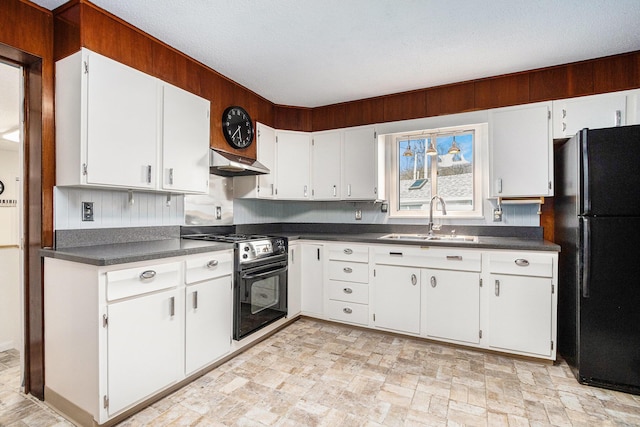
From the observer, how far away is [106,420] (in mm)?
1664

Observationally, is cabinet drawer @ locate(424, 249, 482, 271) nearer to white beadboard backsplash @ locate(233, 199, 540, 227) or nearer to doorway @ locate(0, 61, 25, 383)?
white beadboard backsplash @ locate(233, 199, 540, 227)

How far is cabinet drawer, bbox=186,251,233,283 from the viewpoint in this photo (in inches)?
83.1

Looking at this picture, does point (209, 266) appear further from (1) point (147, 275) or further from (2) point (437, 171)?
(2) point (437, 171)

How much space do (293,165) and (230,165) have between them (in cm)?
110

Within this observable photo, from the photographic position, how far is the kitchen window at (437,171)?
10.5 feet

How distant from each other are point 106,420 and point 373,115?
3.31 meters

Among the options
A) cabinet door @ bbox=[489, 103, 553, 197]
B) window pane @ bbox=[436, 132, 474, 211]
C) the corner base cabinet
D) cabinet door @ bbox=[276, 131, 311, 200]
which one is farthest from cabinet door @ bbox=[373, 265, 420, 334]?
the corner base cabinet

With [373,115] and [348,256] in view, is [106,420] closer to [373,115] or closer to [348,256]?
[348,256]

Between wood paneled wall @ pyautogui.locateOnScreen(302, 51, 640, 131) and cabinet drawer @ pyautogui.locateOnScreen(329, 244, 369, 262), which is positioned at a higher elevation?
wood paneled wall @ pyautogui.locateOnScreen(302, 51, 640, 131)

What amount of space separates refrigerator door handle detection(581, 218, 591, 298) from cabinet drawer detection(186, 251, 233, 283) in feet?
8.17

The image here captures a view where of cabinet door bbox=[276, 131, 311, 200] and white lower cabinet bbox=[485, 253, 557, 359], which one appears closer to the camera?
white lower cabinet bbox=[485, 253, 557, 359]

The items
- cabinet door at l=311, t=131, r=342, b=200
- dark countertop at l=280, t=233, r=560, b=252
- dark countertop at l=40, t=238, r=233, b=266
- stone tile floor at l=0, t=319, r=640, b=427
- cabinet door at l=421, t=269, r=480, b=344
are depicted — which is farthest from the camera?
cabinet door at l=311, t=131, r=342, b=200

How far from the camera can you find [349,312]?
3.13m

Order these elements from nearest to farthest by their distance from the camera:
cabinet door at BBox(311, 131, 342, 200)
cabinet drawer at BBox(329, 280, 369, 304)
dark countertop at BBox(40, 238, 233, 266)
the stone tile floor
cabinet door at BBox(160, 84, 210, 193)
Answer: dark countertop at BBox(40, 238, 233, 266) → the stone tile floor → cabinet door at BBox(160, 84, 210, 193) → cabinet drawer at BBox(329, 280, 369, 304) → cabinet door at BBox(311, 131, 342, 200)
